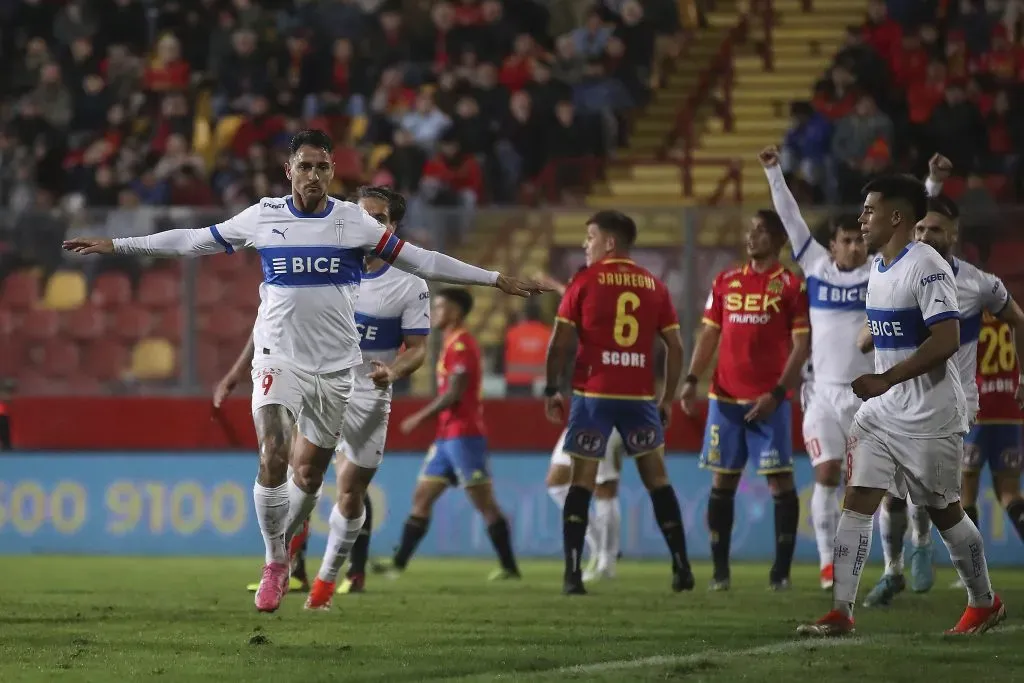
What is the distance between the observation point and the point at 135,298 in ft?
51.5

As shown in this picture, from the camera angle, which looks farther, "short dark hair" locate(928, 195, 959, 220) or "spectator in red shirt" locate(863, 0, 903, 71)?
"spectator in red shirt" locate(863, 0, 903, 71)

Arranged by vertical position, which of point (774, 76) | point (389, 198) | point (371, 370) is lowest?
point (371, 370)

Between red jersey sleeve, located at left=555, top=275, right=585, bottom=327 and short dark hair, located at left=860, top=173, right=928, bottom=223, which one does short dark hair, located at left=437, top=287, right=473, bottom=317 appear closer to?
red jersey sleeve, located at left=555, top=275, right=585, bottom=327

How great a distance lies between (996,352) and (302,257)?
4.81 metres

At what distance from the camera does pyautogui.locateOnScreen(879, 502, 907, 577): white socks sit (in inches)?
398

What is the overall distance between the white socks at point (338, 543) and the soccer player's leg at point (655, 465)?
1.96 metres

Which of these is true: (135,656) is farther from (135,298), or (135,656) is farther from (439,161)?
(439,161)

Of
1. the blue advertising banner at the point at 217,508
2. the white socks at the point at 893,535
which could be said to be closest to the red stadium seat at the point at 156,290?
the blue advertising banner at the point at 217,508

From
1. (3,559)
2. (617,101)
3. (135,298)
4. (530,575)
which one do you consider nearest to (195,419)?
(135,298)

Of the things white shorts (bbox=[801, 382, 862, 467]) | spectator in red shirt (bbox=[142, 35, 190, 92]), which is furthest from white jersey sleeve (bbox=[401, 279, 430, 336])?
spectator in red shirt (bbox=[142, 35, 190, 92])

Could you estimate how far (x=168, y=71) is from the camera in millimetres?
22234

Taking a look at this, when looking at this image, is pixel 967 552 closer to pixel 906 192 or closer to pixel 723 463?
pixel 906 192

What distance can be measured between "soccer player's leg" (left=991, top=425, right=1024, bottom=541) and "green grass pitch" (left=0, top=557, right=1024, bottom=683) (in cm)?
53

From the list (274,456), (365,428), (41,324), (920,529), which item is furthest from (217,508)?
(274,456)
